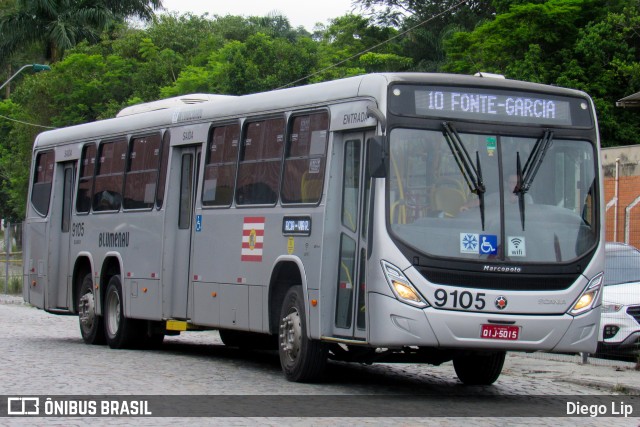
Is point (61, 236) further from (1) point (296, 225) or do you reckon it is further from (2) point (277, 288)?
(1) point (296, 225)

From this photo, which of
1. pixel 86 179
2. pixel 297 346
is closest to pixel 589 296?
pixel 297 346

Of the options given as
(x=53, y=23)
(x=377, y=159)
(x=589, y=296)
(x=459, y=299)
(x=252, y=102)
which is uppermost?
(x=53, y=23)

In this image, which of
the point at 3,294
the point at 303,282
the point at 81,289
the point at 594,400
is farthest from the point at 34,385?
the point at 3,294

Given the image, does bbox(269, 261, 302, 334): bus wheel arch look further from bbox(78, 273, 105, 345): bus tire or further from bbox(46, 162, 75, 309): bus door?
bbox(46, 162, 75, 309): bus door

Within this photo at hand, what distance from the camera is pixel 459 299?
1134cm

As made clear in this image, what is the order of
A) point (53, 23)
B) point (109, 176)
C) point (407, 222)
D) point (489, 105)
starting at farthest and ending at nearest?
point (53, 23), point (109, 176), point (489, 105), point (407, 222)

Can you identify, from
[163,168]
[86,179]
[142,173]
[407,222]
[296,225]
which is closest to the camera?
[407,222]

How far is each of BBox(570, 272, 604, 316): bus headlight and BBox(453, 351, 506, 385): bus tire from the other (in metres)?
1.51

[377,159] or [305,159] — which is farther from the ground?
[305,159]

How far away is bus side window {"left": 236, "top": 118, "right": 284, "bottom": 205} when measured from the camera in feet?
45.3

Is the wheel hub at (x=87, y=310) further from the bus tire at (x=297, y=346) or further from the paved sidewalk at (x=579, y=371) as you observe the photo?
the paved sidewalk at (x=579, y=371)

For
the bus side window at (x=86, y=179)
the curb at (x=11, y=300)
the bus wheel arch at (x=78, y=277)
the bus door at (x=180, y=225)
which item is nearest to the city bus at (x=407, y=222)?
the bus door at (x=180, y=225)

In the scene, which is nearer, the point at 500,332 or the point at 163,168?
the point at 500,332

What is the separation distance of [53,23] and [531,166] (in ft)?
142
